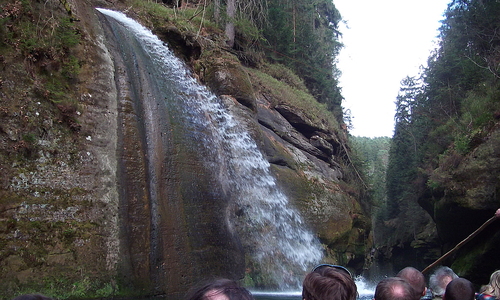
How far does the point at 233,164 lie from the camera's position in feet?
32.1

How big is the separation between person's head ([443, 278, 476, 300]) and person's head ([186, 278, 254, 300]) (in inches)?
85.1

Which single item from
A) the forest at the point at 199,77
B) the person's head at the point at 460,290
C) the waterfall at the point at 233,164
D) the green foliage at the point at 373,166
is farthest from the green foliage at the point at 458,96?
the person's head at the point at 460,290

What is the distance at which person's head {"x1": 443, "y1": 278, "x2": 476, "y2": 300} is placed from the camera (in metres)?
2.59

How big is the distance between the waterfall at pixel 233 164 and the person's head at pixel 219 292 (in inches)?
225

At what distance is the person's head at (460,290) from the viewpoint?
8.51ft

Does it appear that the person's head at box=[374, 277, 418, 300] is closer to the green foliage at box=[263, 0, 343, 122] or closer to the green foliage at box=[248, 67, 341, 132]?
the green foliage at box=[248, 67, 341, 132]

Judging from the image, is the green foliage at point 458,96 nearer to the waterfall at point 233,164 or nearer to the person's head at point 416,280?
the waterfall at point 233,164

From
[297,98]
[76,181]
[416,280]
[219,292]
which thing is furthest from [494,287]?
[297,98]

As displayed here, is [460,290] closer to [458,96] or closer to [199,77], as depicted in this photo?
[199,77]

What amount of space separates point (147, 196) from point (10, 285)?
2.41 metres

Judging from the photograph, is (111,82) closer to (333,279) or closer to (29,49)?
(29,49)

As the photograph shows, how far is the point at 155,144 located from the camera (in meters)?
7.17

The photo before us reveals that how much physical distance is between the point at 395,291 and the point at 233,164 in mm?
7808

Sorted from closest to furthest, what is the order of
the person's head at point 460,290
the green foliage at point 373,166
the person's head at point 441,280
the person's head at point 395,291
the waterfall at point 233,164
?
the person's head at point 395,291 < the person's head at point 460,290 < the person's head at point 441,280 < the waterfall at point 233,164 < the green foliage at point 373,166
